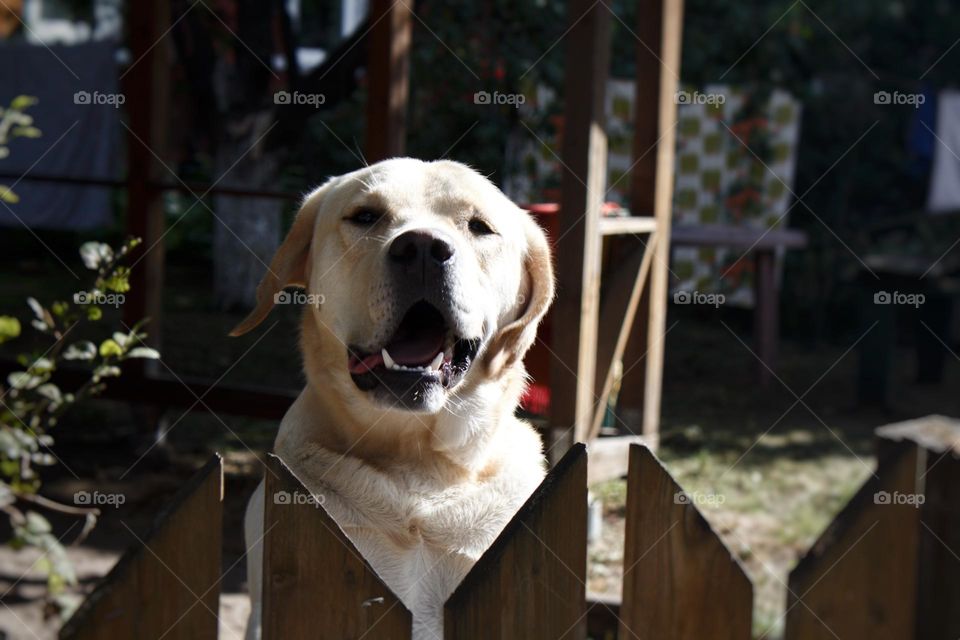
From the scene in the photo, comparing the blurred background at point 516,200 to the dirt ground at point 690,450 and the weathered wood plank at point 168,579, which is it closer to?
the dirt ground at point 690,450

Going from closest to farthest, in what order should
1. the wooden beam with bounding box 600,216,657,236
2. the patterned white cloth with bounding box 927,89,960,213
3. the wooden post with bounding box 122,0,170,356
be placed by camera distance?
the wooden beam with bounding box 600,216,657,236 → the wooden post with bounding box 122,0,170,356 → the patterned white cloth with bounding box 927,89,960,213

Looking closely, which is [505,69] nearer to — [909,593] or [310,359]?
[310,359]

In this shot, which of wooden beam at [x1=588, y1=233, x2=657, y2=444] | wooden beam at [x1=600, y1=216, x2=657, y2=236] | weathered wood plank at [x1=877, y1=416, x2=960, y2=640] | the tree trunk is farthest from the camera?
the tree trunk

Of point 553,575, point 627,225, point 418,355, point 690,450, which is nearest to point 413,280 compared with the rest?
point 418,355

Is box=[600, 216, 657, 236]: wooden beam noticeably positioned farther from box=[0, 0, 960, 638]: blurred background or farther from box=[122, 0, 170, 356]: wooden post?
box=[122, 0, 170, 356]: wooden post

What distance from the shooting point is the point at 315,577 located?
145 cm

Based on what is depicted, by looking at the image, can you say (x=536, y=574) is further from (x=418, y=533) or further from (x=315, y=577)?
(x=418, y=533)

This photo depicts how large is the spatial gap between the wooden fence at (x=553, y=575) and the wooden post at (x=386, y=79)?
3.27 meters

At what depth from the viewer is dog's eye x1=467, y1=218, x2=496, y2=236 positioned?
2.39m

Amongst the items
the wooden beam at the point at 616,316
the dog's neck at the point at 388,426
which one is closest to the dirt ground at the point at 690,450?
the wooden beam at the point at 616,316

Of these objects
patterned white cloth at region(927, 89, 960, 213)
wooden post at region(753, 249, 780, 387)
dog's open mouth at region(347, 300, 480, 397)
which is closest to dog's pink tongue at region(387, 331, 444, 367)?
dog's open mouth at region(347, 300, 480, 397)

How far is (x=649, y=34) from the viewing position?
4754 mm

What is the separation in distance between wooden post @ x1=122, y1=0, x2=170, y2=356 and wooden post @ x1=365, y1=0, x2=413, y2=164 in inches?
49.0

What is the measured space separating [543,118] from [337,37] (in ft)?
20.9
